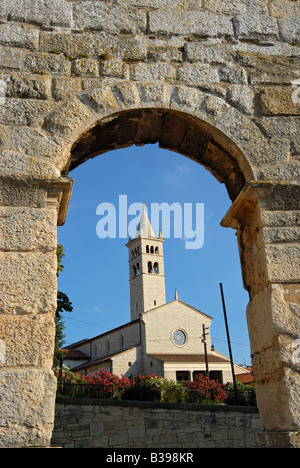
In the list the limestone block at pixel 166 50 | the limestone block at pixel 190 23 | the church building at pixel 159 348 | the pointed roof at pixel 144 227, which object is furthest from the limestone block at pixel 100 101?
the pointed roof at pixel 144 227

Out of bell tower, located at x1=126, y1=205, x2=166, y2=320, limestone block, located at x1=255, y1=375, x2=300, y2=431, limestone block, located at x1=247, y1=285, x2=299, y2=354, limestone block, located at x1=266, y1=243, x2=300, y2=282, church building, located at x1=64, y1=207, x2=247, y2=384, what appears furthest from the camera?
bell tower, located at x1=126, y1=205, x2=166, y2=320

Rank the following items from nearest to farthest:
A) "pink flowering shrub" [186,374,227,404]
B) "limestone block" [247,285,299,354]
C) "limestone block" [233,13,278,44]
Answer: "limestone block" [247,285,299,354], "limestone block" [233,13,278,44], "pink flowering shrub" [186,374,227,404]

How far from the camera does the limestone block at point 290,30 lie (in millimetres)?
4301

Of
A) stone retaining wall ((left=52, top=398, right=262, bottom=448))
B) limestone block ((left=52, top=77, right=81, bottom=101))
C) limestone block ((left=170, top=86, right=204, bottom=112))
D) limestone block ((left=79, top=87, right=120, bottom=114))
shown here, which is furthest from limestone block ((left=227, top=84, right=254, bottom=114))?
stone retaining wall ((left=52, top=398, right=262, bottom=448))

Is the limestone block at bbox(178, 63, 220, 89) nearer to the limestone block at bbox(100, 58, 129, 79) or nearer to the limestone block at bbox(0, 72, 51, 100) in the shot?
the limestone block at bbox(100, 58, 129, 79)

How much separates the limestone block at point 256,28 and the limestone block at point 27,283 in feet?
9.83

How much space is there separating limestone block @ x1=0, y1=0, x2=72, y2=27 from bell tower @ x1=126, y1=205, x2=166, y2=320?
50.6m

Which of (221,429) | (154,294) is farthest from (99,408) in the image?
(154,294)

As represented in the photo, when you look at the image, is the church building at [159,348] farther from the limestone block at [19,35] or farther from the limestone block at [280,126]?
the limestone block at [19,35]

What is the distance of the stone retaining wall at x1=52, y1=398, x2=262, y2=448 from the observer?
10414 millimetres

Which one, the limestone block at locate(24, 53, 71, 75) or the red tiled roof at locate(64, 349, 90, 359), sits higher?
the red tiled roof at locate(64, 349, 90, 359)

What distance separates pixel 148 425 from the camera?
11.0 metres

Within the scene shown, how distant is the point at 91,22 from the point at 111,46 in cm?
32

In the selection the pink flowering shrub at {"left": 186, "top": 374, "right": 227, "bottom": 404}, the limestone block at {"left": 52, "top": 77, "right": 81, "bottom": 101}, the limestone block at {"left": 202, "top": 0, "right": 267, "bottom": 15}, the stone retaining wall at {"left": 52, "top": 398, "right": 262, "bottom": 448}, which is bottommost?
the stone retaining wall at {"left": 52, "top": 398, "right": 262, "bottom": 448}
